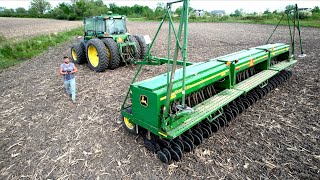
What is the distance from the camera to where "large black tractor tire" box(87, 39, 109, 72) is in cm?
845

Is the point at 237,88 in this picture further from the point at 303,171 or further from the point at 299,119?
the point at 303,171

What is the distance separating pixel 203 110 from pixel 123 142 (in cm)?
166

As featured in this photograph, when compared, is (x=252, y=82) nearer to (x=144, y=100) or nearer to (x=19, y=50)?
(x=144, y=100)

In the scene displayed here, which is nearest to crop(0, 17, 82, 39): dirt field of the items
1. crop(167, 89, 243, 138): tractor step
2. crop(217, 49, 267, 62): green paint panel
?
crop(217, 49, 267, 62): green paint panel

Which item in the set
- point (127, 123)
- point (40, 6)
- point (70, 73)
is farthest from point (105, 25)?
point (40, 6)

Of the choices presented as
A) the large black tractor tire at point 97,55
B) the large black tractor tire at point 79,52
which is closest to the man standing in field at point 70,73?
the large black tractor tire at point 97,55

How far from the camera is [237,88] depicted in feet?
18.4

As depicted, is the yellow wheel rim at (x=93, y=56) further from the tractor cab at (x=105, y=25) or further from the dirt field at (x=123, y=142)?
the dirt field at (x=123, y=142)

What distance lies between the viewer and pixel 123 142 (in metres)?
4.69

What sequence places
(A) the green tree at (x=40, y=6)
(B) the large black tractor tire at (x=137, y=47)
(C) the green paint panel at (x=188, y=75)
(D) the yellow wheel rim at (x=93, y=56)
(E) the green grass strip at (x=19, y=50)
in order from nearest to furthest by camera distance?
(C) the green paint panel at (x=188, y=75) → (D) the yellow wheel rim at (x=93, y=56) → (B) the large black tractor tire at (x=137, y=47) → (E) the green grass strip at (x=19, y=50) → (A) the green tree at (x=40, y=6)

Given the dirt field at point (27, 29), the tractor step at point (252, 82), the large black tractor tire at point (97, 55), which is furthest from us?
the dirt field at point (27, 29)

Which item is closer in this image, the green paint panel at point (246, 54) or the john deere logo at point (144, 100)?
the john deere logo at point (144, 100)

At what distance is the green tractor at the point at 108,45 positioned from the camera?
Result: 28.4 ft

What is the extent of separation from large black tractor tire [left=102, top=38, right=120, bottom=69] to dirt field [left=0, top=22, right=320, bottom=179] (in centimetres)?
160
